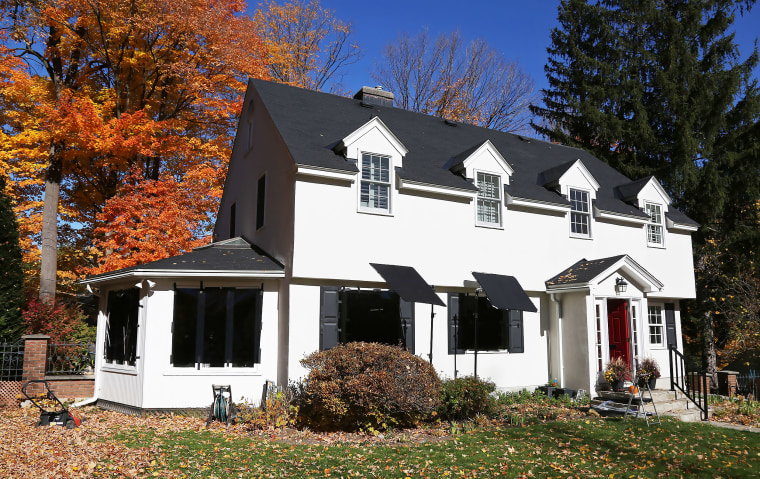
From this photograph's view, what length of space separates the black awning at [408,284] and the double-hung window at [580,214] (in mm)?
6042

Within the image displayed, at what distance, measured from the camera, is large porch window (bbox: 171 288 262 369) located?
12.4m

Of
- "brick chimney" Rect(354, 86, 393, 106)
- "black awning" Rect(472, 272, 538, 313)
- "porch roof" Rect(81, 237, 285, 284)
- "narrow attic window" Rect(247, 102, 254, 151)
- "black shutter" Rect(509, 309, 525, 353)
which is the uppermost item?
"brick chimney" Rect(354, 86, 393, 106)

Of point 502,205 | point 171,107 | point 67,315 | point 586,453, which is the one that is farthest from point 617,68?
point 67,315

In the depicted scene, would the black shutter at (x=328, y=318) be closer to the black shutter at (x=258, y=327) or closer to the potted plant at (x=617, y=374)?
the black shutter at (x=258, y=327)

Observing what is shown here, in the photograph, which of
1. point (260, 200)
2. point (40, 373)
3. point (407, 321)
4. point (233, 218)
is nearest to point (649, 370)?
point (407, 321)

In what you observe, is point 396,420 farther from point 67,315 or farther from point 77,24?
point 77,24

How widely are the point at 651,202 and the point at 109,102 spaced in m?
20.8

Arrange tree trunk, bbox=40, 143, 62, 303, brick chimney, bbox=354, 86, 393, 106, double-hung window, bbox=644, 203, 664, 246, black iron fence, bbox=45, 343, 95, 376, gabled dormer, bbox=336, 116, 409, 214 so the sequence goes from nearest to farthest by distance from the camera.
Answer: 1. gabled dormer, bbox=336, 116, 409, 214
2. black iron fence, bbox=45, 343, 95, 376
3. double-hung window, bbox=644, 203, 664, 246
4. brick chimney, bbox=354, 86, 393, 106
5. tree trunk, bbox=40, 143, 62, 303

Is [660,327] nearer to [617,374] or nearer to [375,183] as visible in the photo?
[617,374]

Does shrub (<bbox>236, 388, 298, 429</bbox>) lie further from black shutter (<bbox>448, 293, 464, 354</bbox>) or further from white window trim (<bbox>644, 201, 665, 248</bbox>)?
white window trim (<bbox>644, 201, 665, 248</bbox>)

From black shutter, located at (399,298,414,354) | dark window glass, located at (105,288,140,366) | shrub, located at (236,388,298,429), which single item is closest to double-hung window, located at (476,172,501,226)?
black shutter, located at (399,298,414,354)

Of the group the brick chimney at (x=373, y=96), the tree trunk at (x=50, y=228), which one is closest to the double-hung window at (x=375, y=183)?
the brick chimney at (x=373, y=96)

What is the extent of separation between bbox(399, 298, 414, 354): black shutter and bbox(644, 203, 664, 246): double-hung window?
9991 mm

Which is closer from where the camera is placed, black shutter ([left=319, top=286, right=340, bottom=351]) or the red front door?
black shutter ([left=319, top=286, right=340, bottom=351])
